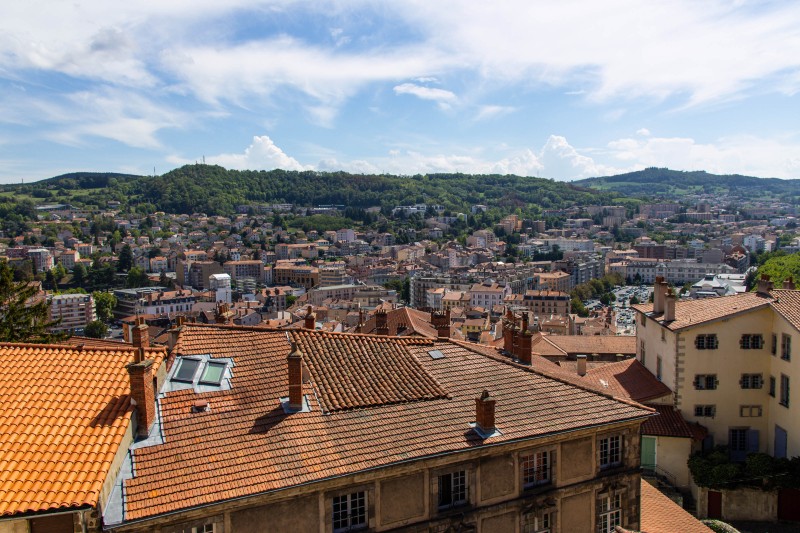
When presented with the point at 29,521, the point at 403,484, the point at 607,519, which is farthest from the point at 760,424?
the point at 29,521

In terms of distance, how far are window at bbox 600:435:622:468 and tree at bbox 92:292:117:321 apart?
397 ft

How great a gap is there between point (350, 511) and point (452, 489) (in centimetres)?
239

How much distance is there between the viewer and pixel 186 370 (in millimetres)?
14117

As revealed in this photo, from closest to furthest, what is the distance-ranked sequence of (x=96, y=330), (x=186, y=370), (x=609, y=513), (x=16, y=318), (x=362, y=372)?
(x=186, y=370) < (x=362, y=372) < (x=609, y=513) < (x=16, y=318) < (x=96, y=330)

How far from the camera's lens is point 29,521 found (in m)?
10.1

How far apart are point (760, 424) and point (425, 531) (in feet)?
69.8

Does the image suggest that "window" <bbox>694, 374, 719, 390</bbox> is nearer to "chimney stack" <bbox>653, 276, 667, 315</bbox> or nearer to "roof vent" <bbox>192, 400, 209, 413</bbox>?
"chimney stack" <bbox>653, 276, 667, 315</bbox>

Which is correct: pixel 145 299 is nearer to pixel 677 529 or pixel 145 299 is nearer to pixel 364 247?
pixel 364 247

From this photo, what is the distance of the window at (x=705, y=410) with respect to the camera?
28.1m

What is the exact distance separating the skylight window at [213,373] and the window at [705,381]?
2185cm

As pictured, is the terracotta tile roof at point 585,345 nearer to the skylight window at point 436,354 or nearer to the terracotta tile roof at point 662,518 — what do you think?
the terracotta tile roof at point 662,518

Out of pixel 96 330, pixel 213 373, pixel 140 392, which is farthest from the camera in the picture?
pixel 96 330

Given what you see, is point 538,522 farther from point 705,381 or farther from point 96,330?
point 96,330

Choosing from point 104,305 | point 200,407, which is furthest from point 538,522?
point 104,305
